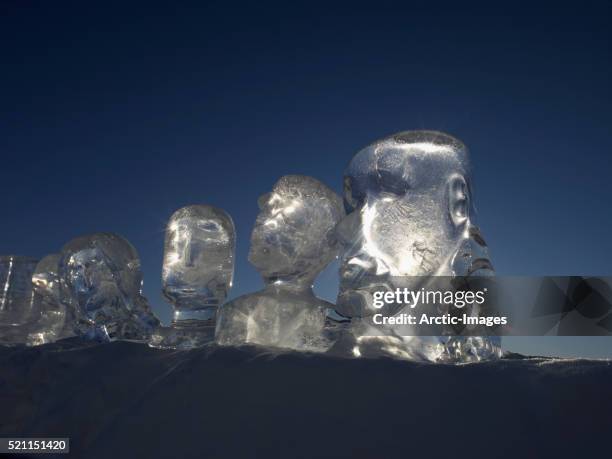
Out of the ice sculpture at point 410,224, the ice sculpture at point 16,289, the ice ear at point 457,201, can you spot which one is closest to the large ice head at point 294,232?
the ice sculpture at point 410,224

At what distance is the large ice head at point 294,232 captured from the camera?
10.5 ft

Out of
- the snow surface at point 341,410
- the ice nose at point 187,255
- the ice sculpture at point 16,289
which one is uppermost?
the ice nose at point 187,255

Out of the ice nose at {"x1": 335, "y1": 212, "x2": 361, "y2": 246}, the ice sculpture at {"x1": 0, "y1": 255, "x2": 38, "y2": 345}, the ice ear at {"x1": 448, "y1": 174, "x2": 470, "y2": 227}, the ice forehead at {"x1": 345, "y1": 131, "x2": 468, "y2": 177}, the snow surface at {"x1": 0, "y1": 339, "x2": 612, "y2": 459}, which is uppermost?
the ice forehead at {"x1": 345, "y1": 131, "x2": 468, "y2": 177}

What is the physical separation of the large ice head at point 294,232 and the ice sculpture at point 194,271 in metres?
0.34

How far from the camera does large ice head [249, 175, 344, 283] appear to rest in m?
3.20

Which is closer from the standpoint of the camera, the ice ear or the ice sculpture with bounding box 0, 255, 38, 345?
the ice ear

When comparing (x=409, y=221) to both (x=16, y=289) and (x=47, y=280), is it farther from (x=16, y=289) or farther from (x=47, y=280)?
(x=16, y=289)

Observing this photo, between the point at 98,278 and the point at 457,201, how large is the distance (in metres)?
2.34

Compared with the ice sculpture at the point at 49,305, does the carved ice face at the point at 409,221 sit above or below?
above

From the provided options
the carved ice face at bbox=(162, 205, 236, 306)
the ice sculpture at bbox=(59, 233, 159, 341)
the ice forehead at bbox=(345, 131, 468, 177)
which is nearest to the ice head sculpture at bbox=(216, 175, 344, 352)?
the carved ice face at bbox=(162, 205, 236, 306)

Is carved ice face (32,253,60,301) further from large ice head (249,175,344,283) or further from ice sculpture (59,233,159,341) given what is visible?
large ice head (249,175,344,283)

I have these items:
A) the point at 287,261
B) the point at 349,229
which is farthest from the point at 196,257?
the point at 349,229

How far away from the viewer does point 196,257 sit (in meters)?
3.45

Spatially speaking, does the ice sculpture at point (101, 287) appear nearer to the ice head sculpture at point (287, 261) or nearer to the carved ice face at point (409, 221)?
the ice head sculpture at point (287, 261)
